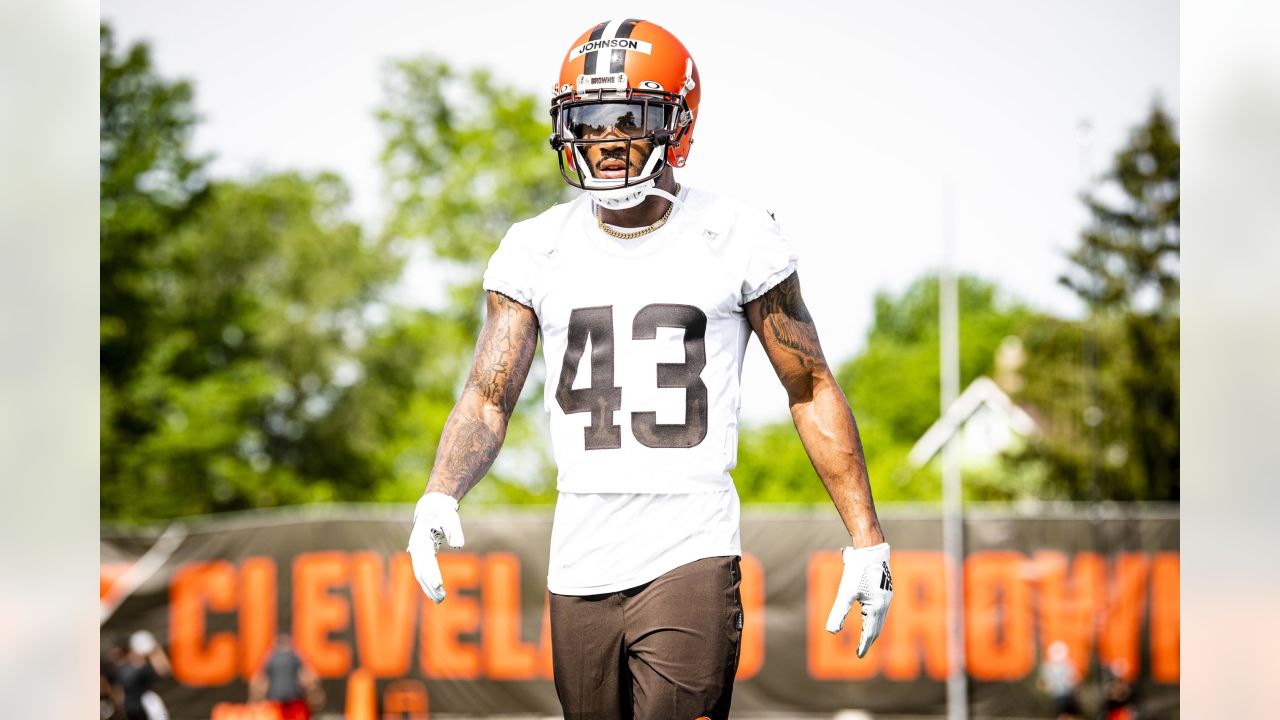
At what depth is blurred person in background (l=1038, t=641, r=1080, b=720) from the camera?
53.2ft

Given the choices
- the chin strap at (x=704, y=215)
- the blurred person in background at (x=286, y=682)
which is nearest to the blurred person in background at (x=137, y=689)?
the blurred person in background at (x=286, y=682)

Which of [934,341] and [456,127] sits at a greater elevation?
[456,127]

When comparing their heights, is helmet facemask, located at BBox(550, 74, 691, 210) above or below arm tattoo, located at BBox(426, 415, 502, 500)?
above

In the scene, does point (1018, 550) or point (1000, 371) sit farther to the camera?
point (1000, 371)

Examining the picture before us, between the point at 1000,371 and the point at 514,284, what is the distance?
59.0 meters

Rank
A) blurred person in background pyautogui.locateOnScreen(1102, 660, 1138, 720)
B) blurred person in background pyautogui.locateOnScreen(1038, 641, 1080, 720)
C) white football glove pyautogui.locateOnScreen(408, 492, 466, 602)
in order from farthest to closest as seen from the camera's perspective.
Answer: blurred person in background pyautogui.locateOnScreen(1038, 641, 1080, 720) → blurred person in background pyautogui.locateOnScreen(1102, 660, 1138, 720) → white football glove pyautogui.locateOnScreen(408, 492, 466, 602)

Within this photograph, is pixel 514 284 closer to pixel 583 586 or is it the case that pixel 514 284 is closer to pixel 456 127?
pixel 583 586

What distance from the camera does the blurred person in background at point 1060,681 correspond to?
16219mm

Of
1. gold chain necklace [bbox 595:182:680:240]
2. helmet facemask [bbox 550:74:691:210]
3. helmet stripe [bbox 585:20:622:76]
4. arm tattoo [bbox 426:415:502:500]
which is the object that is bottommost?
arm tattoo [bbox 426:415:502:500]

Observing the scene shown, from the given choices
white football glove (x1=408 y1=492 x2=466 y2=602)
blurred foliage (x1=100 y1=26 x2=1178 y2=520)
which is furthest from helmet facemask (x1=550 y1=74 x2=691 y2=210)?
blurred foliage (x1=100 y1=26 x2=1178 y2=520)

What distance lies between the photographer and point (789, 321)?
3648 mm

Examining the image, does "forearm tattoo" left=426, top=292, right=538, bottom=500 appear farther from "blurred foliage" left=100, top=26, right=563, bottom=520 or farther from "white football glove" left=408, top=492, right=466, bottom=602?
"blurred foliage" left=100, top=26, right=563, bottom=520

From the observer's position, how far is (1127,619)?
16172 mm
